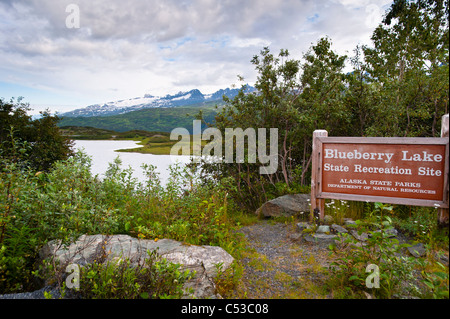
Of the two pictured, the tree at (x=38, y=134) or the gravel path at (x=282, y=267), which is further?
the tree at (x=38, y=134)

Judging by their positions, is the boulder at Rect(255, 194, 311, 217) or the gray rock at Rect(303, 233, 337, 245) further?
the boulder at Rect(255, 194, 311, 217)

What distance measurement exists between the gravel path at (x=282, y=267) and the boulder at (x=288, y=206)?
1.07m

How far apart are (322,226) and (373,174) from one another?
5.45 ft

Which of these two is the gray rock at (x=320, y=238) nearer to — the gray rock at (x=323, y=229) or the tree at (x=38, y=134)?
the gray rock at (x=323, y=229)

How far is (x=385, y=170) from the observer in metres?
5.88

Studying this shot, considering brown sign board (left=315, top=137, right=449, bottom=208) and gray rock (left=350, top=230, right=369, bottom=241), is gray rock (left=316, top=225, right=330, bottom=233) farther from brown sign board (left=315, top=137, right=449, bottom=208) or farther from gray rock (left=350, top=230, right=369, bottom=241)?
brown sign board (left=315, top=137, right=449, bottom=208)

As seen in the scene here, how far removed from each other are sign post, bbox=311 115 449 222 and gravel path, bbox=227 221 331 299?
1398 mm

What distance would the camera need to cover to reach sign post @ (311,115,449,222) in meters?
5.33

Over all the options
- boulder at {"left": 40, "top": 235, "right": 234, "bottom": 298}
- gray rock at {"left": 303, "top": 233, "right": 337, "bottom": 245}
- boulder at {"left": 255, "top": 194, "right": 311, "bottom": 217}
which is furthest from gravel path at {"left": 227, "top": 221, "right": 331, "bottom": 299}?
boulder at {"left": 255, "top": 194, "right": 311, "bottom": 217}

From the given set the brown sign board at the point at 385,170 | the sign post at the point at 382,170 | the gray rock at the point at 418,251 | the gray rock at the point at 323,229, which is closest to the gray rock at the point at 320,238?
the gray rock at the point at 323,229

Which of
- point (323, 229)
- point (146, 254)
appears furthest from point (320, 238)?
point (146, 254)

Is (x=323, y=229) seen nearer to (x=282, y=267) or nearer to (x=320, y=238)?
(x=320, y=238)

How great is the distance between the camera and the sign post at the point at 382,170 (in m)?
5.33

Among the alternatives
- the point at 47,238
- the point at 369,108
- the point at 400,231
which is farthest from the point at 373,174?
the point at 47,238
